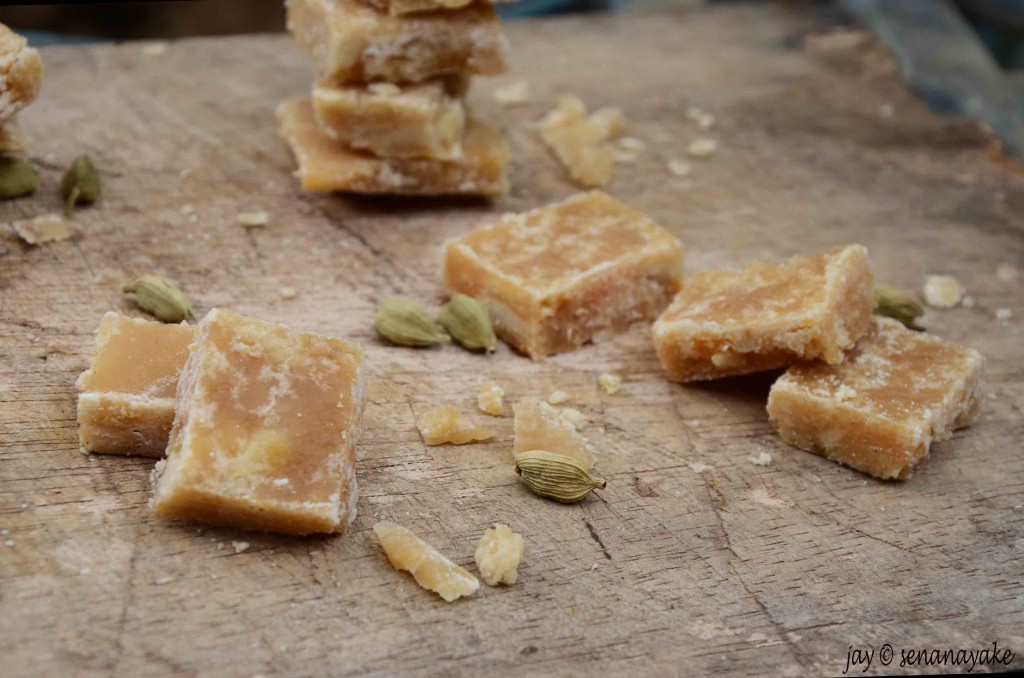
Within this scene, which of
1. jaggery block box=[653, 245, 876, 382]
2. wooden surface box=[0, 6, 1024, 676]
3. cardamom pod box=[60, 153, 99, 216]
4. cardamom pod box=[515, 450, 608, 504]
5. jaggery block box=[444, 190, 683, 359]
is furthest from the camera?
cardamom pod box=[60, 153, 99, 216]

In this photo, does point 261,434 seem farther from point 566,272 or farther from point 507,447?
point 566,272

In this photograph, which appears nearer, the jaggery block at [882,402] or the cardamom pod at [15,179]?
the jaggery block at [882,402]

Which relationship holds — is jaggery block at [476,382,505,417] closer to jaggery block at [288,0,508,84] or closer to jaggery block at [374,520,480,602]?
jaggery block at [374,520,480,602]

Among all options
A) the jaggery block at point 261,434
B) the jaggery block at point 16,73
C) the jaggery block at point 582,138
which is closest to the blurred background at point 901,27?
the jaggery block at point 16,73

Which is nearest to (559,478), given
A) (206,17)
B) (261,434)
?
(261,434)

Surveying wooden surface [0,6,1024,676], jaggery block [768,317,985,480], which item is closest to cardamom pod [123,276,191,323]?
wooden surface [0,6,1024,676]

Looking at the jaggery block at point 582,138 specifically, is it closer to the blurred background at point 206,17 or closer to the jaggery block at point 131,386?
the blurred background at point 206,17
